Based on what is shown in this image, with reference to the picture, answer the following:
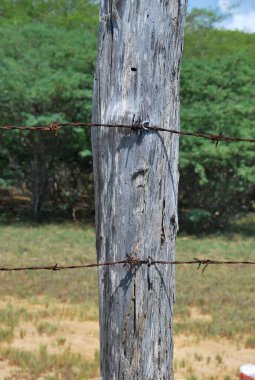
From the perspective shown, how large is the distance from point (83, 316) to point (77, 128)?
7.13 meters

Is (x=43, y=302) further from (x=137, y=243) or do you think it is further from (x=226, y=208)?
(x=226, y=208)

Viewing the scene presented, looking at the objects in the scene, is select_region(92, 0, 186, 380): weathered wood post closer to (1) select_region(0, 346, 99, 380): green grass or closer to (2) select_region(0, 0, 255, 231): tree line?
(1) select_region(0, 346, 99, 380): green grass

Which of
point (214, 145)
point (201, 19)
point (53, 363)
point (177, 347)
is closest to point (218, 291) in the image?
point (177, 347)

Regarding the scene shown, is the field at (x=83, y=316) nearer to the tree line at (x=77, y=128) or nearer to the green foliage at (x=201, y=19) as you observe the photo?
the tree line at (x=77, y=128)

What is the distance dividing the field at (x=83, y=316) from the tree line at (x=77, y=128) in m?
2.35

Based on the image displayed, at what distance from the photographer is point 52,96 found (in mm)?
15141

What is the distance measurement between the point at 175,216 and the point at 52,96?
12.5m

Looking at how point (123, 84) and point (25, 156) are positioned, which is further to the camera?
point (25, 156)

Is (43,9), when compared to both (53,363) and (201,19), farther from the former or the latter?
(53,363)

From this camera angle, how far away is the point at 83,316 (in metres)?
8.12

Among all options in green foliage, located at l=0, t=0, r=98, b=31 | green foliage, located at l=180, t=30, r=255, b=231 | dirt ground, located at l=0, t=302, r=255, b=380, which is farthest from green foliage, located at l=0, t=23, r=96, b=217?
green foliage, located at l=0, t=0, r=98, b=31

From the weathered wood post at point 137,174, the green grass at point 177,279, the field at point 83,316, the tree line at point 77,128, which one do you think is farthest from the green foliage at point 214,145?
the weathered wood post at point 137,174

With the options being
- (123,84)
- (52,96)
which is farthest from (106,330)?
(52,96)

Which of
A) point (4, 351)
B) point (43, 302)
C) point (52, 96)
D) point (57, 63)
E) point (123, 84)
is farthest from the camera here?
point (57, 63)
